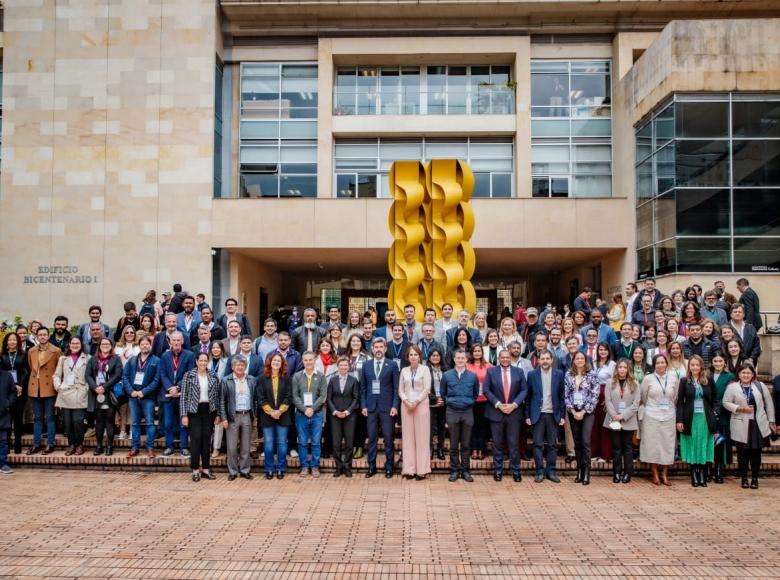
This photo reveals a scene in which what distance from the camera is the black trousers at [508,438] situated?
28.8 feet

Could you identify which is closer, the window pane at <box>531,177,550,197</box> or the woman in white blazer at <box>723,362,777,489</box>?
the woman in white blazer at <box>723,362,777,489</box>

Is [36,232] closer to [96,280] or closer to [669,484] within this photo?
[96,280]

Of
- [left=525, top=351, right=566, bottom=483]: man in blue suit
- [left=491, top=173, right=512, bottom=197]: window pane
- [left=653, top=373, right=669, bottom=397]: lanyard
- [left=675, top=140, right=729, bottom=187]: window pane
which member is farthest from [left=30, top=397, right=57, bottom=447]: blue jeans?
[left=491, top=173, right=512, bottom=197]: window pane

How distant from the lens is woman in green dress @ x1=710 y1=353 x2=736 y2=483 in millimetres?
8633

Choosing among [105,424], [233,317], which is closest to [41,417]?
[105,424]

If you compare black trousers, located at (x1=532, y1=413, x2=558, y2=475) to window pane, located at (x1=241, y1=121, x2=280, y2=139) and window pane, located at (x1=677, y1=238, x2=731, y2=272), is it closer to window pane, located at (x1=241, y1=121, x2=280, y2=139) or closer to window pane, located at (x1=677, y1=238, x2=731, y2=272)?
window pane, located at (x1=677, y1=238, x2=731, y2=272)

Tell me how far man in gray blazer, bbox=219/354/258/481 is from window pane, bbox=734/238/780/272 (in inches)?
553

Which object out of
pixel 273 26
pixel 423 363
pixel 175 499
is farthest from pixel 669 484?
pixel 273 26

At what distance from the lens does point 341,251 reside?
21.6 meters

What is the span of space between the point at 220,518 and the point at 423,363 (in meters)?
3.49

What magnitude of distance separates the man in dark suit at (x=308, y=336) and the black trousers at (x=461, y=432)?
257 cm

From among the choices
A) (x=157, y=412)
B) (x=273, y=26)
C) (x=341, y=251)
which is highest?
(x=273, y=26)

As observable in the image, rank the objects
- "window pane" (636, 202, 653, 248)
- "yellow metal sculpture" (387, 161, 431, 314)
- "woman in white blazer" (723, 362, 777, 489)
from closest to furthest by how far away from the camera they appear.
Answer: "woman in white blazer" (723, 362, 777, 489) < "yellow metal sculpture" (387, 161, 431, 314) < "window pane" (636, 202, 653, 248)

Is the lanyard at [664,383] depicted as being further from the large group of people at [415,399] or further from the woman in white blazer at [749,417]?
the woman in white blazer at [749,417]
